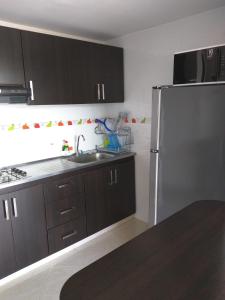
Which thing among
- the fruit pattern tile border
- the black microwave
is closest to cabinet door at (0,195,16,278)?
the fruit pattern tile border

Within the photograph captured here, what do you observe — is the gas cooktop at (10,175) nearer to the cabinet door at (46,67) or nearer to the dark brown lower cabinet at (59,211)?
the dark brown lower cabinet at (59,211)

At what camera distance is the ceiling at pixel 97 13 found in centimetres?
188

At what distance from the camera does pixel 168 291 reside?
0.82 m

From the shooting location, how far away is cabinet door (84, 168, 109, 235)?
2494 millimetres

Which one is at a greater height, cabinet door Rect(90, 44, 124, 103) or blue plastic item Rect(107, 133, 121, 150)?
cabinet door Rect(90, 44, 124, 103)

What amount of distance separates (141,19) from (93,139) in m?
1.43

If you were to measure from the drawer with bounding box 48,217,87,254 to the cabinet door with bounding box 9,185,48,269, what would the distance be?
2.8 inches

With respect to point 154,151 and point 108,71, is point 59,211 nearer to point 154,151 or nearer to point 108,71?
point 154,151

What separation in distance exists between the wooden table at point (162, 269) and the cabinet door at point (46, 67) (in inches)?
63.4

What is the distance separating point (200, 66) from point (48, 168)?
5.15ft

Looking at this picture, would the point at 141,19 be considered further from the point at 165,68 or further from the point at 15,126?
the point at 15,126

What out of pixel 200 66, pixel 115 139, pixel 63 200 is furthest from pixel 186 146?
pixel 115 139

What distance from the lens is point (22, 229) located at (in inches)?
81.0

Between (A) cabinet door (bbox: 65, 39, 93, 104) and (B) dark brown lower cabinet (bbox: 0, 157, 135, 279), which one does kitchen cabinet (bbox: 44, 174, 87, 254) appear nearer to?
(B) dark brown lower cabinet (bbox: 0, 157, 135, 279)
